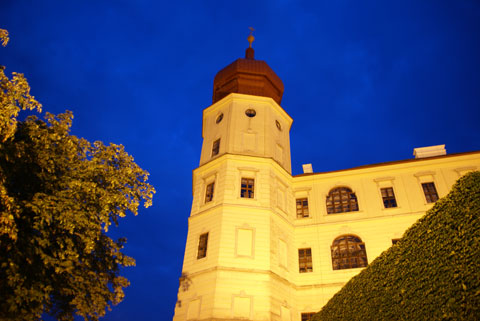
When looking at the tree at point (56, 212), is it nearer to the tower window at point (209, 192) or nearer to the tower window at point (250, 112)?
the tower window at point (209, 192)

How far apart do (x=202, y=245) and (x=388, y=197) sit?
1299cm

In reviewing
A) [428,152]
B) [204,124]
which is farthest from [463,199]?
[204,124]

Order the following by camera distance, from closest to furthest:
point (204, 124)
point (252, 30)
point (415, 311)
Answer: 1. point (415, 311)
2. point (204, 124)
3. point (252, 30)

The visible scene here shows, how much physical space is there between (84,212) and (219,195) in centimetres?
1207

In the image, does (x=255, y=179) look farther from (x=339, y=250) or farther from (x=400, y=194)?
(x=400, y=194)

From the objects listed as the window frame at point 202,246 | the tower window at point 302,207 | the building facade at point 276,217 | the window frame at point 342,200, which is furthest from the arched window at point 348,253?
the window frame at point 202,246

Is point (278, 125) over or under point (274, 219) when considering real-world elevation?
over

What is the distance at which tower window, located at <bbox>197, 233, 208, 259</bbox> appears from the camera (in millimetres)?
20578

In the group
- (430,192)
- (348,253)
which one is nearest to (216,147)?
(348,253)

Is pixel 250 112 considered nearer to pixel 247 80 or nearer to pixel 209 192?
pixel 247 80

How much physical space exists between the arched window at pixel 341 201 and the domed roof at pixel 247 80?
9.85 m

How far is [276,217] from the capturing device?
2183 cm

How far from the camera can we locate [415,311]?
8.46 metres

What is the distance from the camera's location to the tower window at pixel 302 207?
24.1 m
